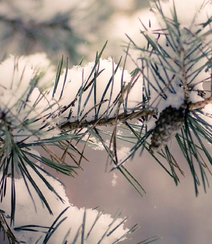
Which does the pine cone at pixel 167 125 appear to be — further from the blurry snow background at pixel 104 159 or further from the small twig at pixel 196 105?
the blurry snow background at pixel 104 159

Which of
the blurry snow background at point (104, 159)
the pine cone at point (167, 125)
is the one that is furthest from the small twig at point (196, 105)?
the blurry snow background at point (104, 159)

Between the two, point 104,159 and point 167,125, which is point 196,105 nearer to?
point 167,125

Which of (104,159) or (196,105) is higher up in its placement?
(104,159)

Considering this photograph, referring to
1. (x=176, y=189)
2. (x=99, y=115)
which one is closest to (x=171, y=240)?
(x=176, y=189)

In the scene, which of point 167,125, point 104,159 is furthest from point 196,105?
point 104,159

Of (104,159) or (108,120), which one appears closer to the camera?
(108,120)

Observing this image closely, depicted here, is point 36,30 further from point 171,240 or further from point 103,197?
point 171,240

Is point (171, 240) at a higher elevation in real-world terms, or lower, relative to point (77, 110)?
lower
